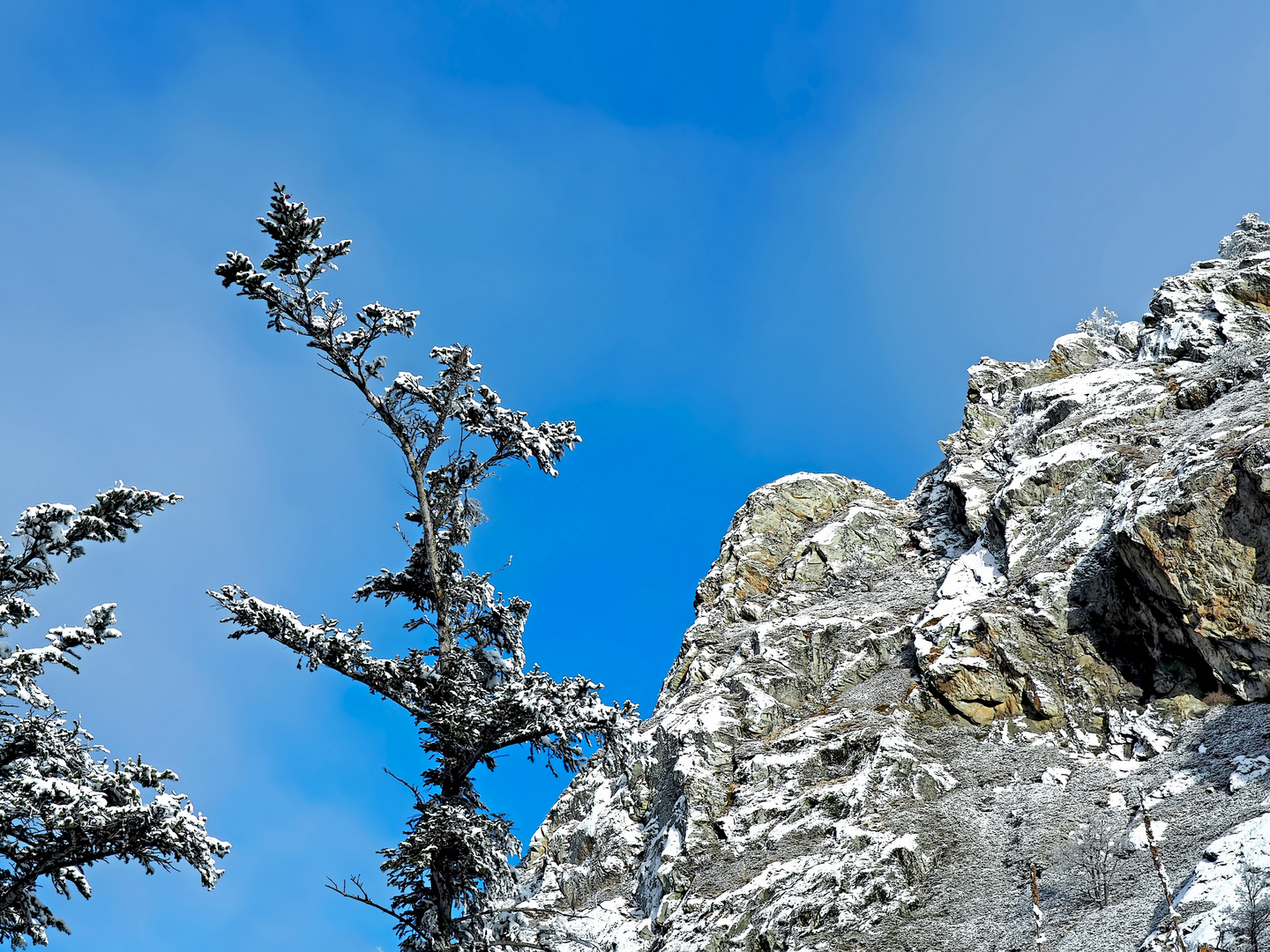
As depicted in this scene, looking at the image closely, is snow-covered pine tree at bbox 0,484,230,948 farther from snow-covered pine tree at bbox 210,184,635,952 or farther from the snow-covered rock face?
the snow-covered rock face

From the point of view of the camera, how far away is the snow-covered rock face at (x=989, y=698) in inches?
1099

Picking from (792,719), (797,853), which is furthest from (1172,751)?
(792,719)

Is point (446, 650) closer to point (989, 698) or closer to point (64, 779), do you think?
A: point (64, 779)

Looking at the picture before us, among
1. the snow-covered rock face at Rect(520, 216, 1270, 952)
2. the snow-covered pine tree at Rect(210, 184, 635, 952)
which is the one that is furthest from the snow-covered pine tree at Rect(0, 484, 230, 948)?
the snow-covered rock face at Rect(520, 216, 1270, 952)

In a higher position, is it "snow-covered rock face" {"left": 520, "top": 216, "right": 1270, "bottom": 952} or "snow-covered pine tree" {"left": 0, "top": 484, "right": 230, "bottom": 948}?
"snow-covered rock face" {"left": 520, "top": 216, "right": 1270, "bottom": 952}

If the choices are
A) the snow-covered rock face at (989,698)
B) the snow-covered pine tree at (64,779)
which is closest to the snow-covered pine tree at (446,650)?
the snow-covered pine tree at (64,779)

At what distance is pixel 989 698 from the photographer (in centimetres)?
3450

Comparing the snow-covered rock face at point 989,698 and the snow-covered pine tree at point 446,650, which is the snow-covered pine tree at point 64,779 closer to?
the snow-covered pine tree at point 446,650

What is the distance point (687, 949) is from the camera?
29594 millimetres

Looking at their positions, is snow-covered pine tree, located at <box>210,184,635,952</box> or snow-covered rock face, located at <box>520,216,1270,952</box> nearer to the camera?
snow-covered pine tree, located at <box>210,184,635,952</box>

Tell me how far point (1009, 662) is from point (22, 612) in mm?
33154

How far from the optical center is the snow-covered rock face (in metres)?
27.9

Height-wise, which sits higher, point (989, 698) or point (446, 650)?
point (989, 698)

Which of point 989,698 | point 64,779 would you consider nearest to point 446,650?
point 64,779
